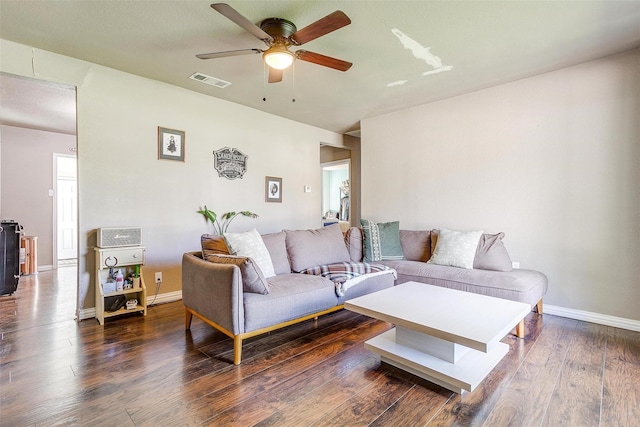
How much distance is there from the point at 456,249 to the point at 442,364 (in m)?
1.75

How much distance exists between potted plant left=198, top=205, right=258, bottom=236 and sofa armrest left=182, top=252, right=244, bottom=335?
53.0 inches

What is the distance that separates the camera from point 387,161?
457 cm

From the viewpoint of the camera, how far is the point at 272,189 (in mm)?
4621

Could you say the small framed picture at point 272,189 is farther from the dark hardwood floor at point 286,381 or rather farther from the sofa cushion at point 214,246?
the dark hardwood floor at point 286,381

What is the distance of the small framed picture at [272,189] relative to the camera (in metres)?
4.54

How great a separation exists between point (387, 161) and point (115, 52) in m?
3.49

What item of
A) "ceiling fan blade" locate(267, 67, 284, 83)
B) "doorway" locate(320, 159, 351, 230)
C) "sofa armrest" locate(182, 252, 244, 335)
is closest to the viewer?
"sofa armrest" locate(182, 252, 244, 335)

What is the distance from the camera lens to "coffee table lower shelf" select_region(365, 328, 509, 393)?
5.55ft

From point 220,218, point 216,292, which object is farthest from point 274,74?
point 220,218

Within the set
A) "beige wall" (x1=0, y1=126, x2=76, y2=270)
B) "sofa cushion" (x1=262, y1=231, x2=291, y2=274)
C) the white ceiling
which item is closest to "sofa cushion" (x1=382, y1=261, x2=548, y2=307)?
"sofa cushion" (x1=262, y1=231, x2=291, y2=274)

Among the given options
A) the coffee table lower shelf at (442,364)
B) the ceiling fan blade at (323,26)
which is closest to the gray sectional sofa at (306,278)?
the coffee table lower shelf at (442,364)

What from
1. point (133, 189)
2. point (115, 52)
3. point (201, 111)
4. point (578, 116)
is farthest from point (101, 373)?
point (578, 116)

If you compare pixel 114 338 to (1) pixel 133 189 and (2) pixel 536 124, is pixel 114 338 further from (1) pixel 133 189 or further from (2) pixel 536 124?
(2) pixel 536 124

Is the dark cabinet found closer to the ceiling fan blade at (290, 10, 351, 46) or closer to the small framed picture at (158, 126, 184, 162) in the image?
the small framed picture at (158, 126, 184, 162)
